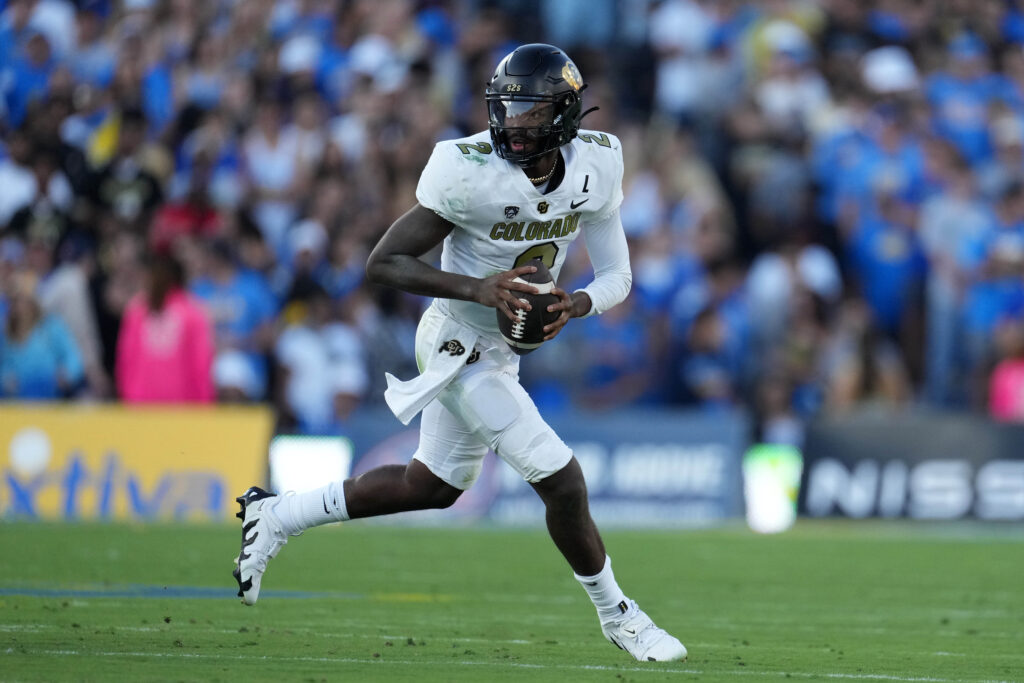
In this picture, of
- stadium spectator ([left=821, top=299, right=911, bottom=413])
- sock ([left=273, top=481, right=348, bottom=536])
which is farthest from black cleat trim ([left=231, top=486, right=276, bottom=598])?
stadium spectator ([left=821, top=299, right=911, bottom=413])

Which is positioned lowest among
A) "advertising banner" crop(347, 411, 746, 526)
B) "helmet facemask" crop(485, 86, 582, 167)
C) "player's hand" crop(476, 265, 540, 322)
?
"advertising banner" crop(347, 411, 746, 526)

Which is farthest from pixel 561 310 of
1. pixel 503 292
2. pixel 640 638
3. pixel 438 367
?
pixel 640 638

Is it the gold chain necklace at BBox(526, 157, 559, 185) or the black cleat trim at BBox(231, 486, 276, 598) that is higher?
the gold chain necklace at BBox(526, 157, 559, 185)

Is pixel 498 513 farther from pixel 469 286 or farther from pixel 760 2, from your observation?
pixel 469 286

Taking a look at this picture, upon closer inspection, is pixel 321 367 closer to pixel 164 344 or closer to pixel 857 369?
pixel 164 344

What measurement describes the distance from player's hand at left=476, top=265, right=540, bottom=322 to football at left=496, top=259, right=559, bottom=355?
19 mm

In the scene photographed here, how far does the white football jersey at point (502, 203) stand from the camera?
664 cm

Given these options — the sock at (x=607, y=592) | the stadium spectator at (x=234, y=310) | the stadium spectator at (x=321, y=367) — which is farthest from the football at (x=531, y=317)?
the stadium spectator at (x=234, y=310)

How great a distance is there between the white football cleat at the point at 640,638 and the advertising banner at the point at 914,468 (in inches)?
329

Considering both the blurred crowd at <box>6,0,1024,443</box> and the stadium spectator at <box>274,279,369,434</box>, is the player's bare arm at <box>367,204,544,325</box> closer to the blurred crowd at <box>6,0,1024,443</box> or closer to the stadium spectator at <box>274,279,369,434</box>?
the blurred crowd at <box>6,0,1024,443</box>

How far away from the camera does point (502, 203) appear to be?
6.69 meters

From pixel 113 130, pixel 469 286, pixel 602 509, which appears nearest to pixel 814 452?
pixel 602 509

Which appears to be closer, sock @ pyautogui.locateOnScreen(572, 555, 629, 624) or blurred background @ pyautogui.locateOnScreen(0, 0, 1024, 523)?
sock @ pyautogui.locateOnScreen(572, 555, 629, 624)

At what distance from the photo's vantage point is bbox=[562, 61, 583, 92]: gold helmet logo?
675 centimetres
